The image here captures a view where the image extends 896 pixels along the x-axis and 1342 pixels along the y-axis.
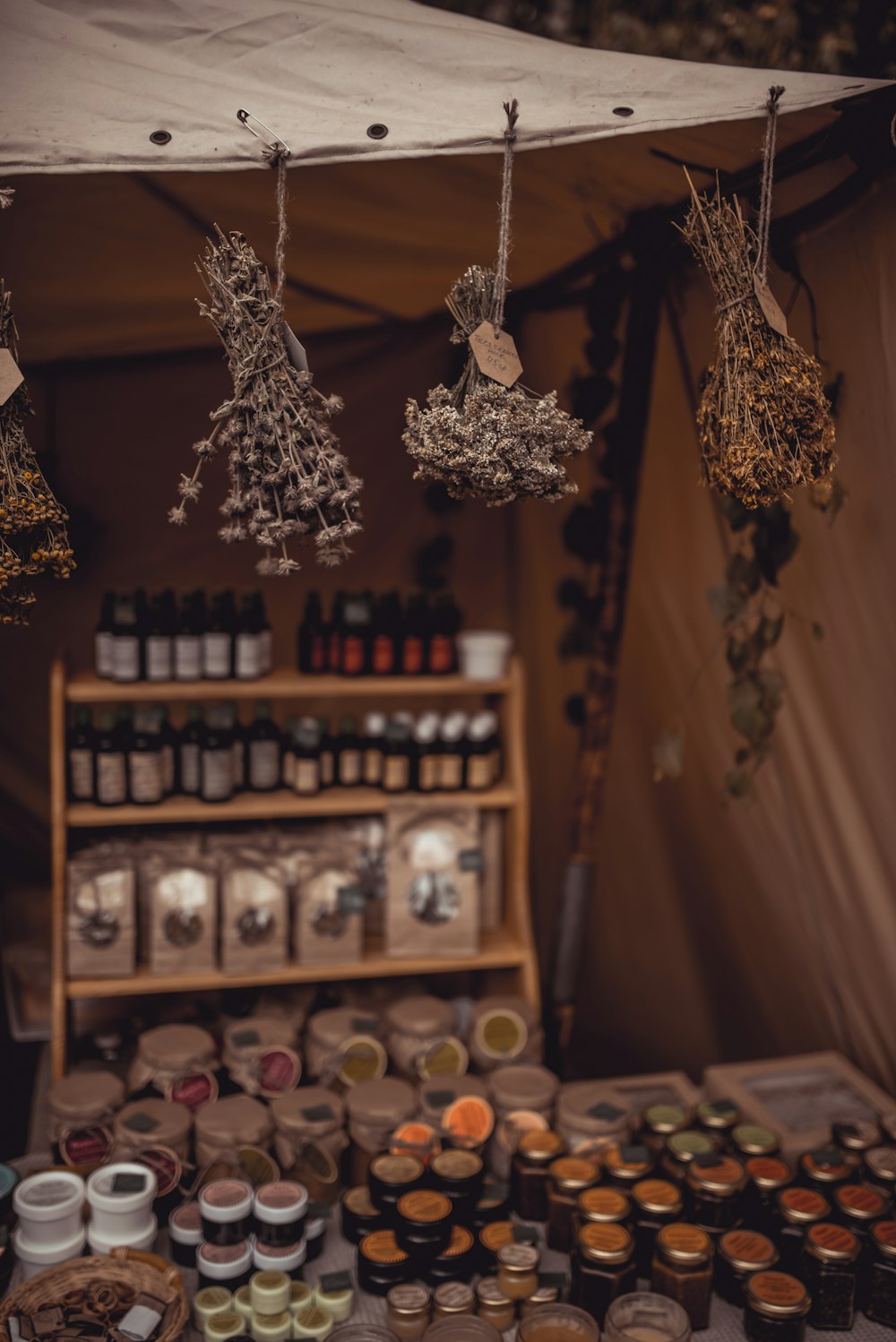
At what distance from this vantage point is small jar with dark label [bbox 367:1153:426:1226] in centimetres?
192

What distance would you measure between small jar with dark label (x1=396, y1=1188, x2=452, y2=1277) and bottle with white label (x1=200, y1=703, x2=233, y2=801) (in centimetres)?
105

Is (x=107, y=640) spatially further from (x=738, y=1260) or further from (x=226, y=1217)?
(x=738, y=1260)

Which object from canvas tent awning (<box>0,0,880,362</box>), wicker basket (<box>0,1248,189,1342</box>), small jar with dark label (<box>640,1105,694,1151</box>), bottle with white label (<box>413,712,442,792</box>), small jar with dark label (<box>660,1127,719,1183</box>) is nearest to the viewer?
canvas tent awning (<box>0,0,880,362</box>)

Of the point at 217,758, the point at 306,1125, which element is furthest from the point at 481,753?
the point at 306,1125

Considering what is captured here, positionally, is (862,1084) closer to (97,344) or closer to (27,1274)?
(27,1274)

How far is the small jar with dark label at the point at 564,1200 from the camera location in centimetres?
195

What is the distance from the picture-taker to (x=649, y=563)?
280cm

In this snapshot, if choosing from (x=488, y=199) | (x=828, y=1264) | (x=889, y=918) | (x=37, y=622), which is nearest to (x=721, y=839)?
(x=889, y=918)

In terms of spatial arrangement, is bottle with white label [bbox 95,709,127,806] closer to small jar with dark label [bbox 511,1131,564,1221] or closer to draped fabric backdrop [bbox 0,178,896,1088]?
draped fabric backdrop [bbox 0,178,896,1088]

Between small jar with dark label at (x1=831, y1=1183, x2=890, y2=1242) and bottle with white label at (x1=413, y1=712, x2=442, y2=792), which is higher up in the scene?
bottle with white label at (x1=413, y1=712, x2=442, y2=792)

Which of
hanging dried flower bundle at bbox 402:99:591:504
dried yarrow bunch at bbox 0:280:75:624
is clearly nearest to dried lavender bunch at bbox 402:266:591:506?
hanging dried flower bundle at bbox 402:99:591:504

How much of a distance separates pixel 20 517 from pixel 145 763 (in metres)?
1.23

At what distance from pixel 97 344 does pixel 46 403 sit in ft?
1.17

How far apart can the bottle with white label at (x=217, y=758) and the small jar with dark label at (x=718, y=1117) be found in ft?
4.13
